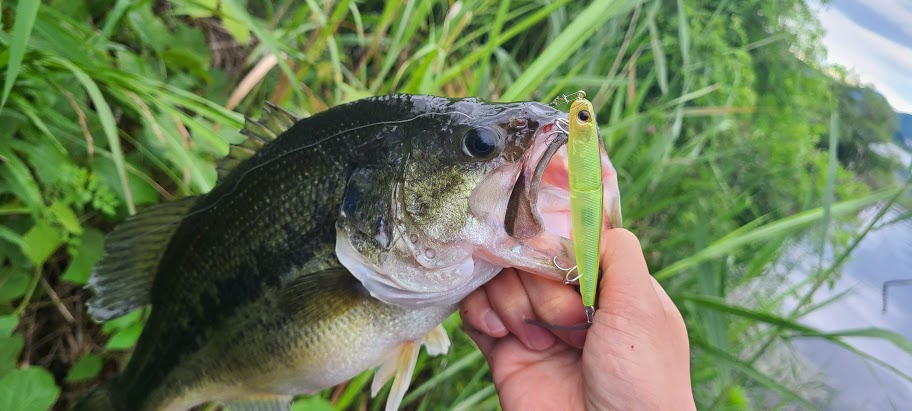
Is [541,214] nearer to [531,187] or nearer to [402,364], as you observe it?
[531,187]

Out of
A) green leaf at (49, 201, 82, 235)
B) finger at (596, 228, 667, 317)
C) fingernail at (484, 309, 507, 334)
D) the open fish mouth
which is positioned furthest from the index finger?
green leaf at (49, 201, 82, 235)

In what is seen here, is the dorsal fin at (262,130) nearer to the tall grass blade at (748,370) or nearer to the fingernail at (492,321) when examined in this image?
the fingernail at (492,321)

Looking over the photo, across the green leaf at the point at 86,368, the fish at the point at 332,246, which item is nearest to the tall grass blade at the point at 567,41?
the fish at the point at 332,246

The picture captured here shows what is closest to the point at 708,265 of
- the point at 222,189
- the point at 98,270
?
the point at 222,189

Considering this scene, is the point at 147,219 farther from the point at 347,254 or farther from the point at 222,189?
the point at 347,254

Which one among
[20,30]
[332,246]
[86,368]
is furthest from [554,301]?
[86,368]

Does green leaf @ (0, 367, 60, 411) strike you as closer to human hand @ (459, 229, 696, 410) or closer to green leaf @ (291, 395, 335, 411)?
green leaf @ (291, 395, 335, 411)

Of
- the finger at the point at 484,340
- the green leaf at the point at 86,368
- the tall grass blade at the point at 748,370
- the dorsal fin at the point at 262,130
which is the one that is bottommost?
the tall grass blade at the point at 748,370

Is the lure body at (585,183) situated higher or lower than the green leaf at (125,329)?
higher
